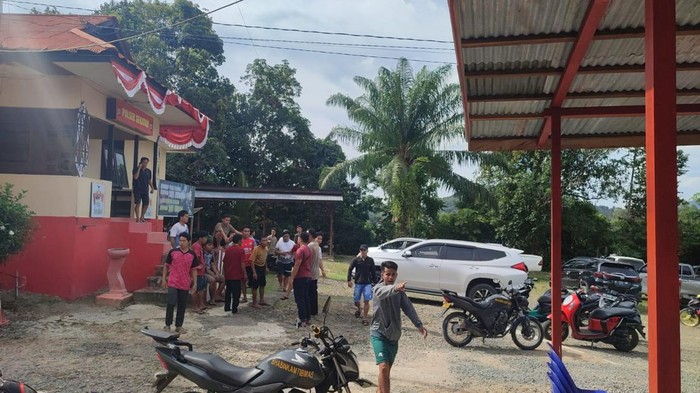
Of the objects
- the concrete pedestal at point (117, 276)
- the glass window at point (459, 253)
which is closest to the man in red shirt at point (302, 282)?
the concrete pedestal at point (117, 276)

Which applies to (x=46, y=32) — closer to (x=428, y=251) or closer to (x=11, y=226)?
(x=11, y=226)

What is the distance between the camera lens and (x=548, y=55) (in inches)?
187

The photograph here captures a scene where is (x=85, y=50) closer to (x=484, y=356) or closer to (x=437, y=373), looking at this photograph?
(x=437, y=373)

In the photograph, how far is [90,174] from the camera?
11703mm

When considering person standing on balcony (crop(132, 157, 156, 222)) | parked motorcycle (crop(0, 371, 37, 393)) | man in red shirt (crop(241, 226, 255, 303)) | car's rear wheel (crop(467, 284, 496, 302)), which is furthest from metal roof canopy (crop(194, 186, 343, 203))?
parked motorcycle (crop(0, 371, 37, 393))

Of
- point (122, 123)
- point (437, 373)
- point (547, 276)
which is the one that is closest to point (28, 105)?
point (122, 123)

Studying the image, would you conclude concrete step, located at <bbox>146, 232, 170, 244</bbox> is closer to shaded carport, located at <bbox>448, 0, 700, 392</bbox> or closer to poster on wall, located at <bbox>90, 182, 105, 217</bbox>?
poster on wall, located at <bbox>90, 182, 105, 217</bbox>

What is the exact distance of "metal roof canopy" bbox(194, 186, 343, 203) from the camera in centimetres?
2169

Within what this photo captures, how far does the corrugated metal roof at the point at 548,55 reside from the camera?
387 cm

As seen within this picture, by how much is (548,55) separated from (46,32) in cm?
947

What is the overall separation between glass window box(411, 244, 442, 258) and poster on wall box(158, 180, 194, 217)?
6.43 m

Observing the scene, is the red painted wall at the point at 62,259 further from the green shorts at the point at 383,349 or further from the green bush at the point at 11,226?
the green shorts at the point at 383,349

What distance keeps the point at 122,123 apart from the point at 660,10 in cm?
1064

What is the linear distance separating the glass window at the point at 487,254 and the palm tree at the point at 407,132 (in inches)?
314
